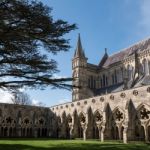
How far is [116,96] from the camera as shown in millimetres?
28141

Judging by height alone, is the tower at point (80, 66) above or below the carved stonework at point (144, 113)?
above

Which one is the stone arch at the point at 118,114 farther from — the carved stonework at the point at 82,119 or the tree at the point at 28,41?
the tree at the point at 28,41

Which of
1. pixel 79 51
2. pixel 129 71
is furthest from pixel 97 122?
pixel 79 51

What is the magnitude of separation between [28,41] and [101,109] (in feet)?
63.9

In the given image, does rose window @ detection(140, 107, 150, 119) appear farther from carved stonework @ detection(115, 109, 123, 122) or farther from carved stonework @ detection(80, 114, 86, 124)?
carved stonework @ detection(80, 114, 86, 124)

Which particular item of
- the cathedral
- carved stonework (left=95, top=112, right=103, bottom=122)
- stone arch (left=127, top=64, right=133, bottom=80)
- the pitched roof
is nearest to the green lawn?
the cathedral

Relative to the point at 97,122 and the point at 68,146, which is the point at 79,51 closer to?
the point at 97,122

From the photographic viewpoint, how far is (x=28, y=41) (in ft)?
38.7

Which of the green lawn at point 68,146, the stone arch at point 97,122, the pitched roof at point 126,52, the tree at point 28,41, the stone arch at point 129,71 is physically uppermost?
the pitched roof at point 126,52

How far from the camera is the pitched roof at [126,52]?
141 feet

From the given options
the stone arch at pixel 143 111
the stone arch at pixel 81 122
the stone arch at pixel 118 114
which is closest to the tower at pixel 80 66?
the stone arch at pixel 81 122

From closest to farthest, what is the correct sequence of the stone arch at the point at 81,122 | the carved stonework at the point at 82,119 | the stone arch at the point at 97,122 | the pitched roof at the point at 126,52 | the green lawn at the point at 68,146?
the green lawn at the point at 68,146, the stone arch at the point at 97,122, the carved stonework at the point at 82,119, the stone arch at the point at 81,122, the pitched roof at the point at 126,52

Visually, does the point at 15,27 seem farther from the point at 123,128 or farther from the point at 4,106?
the point at 4,106

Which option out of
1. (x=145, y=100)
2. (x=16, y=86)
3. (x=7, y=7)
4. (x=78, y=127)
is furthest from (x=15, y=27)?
(x=78, y=127)
